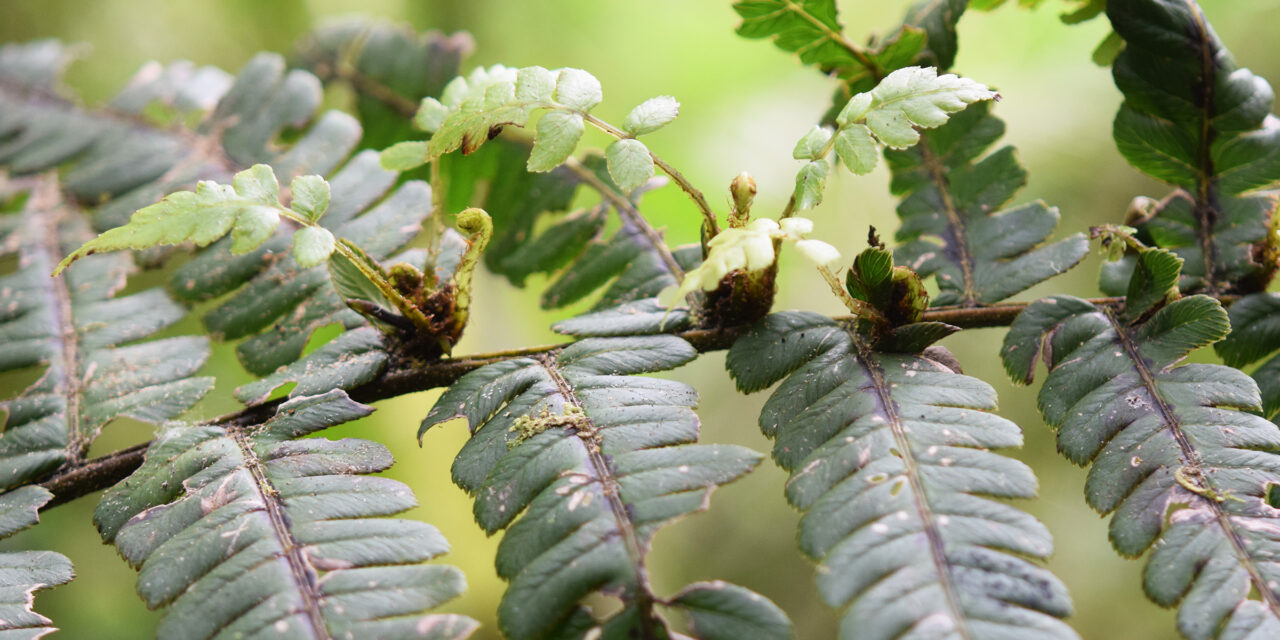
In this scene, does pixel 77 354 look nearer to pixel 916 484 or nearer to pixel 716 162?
pixel 916 484

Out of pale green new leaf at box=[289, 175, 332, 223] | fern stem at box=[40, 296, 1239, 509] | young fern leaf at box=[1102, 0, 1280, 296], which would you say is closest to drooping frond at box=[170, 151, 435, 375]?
fern stem at box=[40, 296, 1239, 509]

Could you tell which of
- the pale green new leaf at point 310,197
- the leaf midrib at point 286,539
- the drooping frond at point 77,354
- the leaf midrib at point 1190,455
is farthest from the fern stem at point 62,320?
the leaf midrib at point 1190,455

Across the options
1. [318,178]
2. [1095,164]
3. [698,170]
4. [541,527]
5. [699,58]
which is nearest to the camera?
[541,527]

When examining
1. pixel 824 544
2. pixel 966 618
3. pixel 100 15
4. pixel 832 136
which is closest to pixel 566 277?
pixel 832 136

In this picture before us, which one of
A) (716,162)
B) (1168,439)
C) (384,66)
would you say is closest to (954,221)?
(1168,439)

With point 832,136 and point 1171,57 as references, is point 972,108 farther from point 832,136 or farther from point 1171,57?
point 832,136

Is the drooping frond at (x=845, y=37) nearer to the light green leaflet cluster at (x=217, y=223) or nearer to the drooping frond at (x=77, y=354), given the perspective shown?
the light green leaflet cluster at (x=217, y=223)
